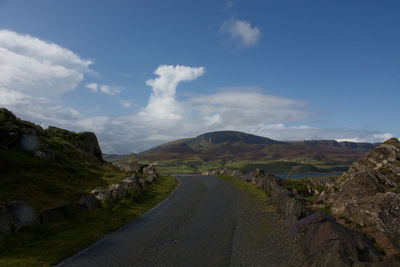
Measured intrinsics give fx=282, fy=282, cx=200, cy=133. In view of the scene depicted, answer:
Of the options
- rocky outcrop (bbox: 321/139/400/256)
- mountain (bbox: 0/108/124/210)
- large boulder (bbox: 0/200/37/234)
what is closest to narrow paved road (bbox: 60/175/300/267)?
rocky outcrop (bbox: 321/139/400/256)

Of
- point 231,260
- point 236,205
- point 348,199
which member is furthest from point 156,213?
point 348,199

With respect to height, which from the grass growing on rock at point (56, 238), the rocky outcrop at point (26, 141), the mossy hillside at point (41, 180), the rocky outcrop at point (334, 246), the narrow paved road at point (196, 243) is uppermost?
the rocky outcrop at point (26, 141)

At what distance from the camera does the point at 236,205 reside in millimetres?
22703

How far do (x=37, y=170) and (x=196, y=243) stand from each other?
21.5 meters

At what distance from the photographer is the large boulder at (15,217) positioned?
12.7m

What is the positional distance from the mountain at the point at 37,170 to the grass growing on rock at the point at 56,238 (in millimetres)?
3997

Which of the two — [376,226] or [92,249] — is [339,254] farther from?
[92,249]

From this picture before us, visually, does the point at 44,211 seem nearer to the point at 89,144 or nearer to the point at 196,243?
the point at 196,243

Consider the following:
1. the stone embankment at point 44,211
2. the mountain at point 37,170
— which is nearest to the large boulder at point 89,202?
the stone embankment at point 44,211

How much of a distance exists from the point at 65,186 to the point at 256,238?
1927cm

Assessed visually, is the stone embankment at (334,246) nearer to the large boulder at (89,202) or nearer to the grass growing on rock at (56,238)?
the grass growing on rock at (56,238)

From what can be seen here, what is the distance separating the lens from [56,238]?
42.5 feet

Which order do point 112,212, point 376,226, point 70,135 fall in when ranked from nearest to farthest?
point 376,226 → point 112,212 → point 70,135

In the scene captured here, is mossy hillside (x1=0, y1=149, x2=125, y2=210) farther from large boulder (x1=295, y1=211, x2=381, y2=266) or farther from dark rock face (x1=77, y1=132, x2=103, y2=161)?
large boulder (x1=295, y1=211, x2=381, y2=266)
